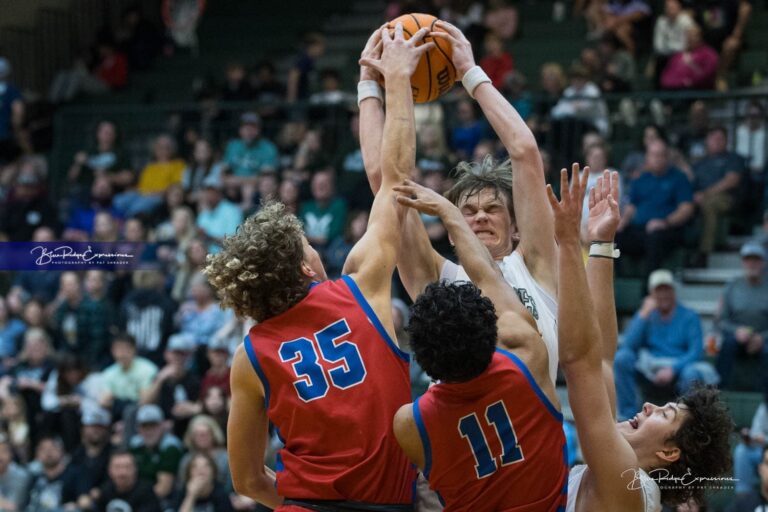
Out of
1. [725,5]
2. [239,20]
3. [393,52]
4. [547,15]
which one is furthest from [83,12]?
[393,52]

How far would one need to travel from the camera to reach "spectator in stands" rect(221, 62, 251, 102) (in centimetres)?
1476

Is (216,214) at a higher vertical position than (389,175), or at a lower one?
lower

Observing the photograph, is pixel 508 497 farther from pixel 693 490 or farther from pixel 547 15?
pixel 547 15

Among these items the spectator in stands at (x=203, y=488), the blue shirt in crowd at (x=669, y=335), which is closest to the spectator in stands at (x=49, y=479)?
the spectator in stands at (x=203, y=488)

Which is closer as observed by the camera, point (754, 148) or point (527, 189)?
point (527, 189)

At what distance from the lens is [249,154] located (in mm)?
13406

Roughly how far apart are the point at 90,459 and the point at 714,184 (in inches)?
223

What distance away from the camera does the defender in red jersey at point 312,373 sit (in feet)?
14.1

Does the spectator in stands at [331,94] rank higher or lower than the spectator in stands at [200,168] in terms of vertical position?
higher

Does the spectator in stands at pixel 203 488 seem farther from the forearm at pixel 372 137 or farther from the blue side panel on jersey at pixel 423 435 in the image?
the blue side panel on jersey at pixel 423 435

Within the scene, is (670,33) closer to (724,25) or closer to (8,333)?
(724,25)

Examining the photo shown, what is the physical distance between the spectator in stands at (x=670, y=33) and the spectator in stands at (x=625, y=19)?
31 cm

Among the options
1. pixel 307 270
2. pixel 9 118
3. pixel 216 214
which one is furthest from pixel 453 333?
pixel 9 118

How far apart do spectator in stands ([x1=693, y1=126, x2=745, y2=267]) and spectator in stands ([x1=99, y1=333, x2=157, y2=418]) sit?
4.86 m
